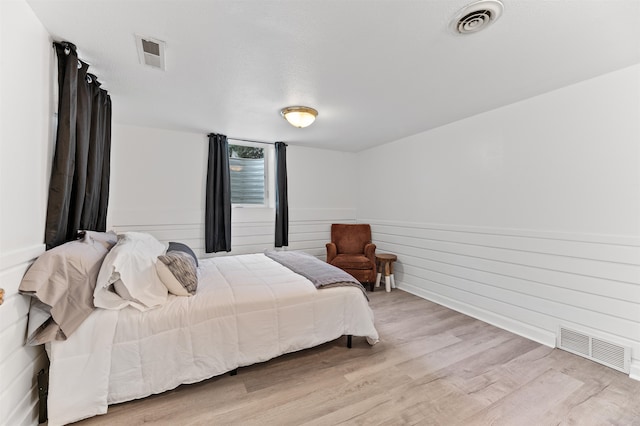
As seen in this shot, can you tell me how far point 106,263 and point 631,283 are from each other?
3780 mm

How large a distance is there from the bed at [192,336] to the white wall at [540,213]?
162 centimetres

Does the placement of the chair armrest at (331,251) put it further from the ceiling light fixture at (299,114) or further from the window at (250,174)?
the ceiling light fixture at (299,114)

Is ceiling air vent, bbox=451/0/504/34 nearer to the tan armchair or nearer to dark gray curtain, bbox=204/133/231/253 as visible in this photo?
the tan armchair

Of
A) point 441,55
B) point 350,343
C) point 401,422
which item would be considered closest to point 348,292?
point 350,343

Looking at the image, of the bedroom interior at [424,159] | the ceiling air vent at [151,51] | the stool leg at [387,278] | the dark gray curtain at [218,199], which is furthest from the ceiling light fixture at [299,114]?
the stool leg at [387,278]

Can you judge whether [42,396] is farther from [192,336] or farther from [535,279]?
Result: [535,279]

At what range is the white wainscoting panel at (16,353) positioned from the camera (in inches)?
50.4

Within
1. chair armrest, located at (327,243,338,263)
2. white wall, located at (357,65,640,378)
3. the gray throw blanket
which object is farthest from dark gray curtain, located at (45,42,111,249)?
white wall, located at (357,65,640,378)

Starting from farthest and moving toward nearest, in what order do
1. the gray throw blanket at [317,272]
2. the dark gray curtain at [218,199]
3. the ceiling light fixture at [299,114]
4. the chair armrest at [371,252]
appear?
the chair armrest at [371,252] → the dark gray curtain at [218,199] → the ceiling light fixture at [299,114] → the gray throw blanket at [317,272]

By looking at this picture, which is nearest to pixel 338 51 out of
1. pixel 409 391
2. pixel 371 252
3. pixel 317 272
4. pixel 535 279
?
pixel 317 272

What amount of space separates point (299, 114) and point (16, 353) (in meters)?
2.61

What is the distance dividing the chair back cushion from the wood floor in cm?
203

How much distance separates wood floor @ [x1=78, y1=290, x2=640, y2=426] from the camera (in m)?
1.62

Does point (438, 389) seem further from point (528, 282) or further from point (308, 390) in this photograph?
point (528, 282)
